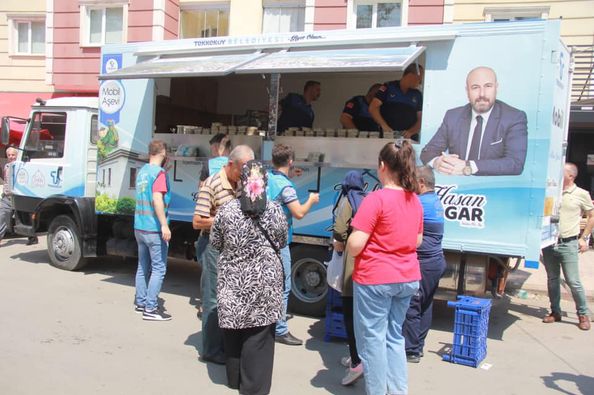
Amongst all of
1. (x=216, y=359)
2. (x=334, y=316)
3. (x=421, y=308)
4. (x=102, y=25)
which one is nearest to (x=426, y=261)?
(x=421, y=308)

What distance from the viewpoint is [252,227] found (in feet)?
12.6

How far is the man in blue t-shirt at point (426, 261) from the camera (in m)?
4.70

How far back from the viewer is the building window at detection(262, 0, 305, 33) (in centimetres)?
1302

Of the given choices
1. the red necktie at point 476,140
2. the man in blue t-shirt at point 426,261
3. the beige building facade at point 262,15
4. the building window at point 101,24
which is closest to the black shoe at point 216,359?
the man in blue t-shirt at point 426,261

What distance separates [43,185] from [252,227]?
541cm

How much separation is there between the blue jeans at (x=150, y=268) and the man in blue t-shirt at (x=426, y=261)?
8.74 ft

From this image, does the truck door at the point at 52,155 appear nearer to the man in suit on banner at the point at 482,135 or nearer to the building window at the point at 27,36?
the man in suit on banner at the point at 482,135

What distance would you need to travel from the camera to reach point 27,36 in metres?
15.4

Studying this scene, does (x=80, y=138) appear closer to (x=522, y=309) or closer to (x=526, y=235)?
(x=526, y=235)

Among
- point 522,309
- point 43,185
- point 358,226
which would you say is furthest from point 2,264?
point 522,309

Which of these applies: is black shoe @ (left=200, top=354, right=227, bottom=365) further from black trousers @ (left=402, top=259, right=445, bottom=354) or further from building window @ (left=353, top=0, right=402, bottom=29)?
building window @ (left=353, top=0, right=402, bottom=29)

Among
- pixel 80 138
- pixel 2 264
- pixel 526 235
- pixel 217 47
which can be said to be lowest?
pixel 2 264

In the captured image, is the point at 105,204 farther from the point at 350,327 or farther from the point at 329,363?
the point at 350,327

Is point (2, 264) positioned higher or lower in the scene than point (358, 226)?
lower
